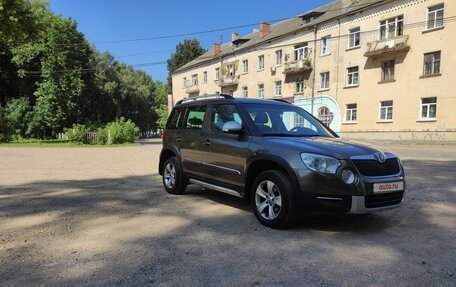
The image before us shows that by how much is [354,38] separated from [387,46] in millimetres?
4162

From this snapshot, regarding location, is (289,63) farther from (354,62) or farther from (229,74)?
(229,74)

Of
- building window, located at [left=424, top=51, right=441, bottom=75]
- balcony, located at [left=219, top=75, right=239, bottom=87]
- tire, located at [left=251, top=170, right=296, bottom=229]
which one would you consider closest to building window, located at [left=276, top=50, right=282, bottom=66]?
balcony, located at [left=219, top=75, right=239, bottom=87]

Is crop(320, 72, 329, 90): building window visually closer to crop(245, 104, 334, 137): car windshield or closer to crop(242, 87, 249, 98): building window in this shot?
crop(242, 87, 249, 98): building window

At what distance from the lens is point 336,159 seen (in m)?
4.63

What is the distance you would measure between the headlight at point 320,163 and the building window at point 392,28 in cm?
2841

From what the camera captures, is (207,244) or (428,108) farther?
(428,108)

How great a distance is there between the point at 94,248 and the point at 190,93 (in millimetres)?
52834

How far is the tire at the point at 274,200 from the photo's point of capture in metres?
4.86

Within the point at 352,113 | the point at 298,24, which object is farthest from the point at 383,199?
the point at 298,24

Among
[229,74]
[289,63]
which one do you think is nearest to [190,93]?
[229,74]

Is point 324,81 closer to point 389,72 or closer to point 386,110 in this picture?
point 389,72

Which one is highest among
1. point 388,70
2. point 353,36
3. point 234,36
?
point 234,36

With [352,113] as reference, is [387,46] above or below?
above

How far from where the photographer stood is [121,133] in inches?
1209
